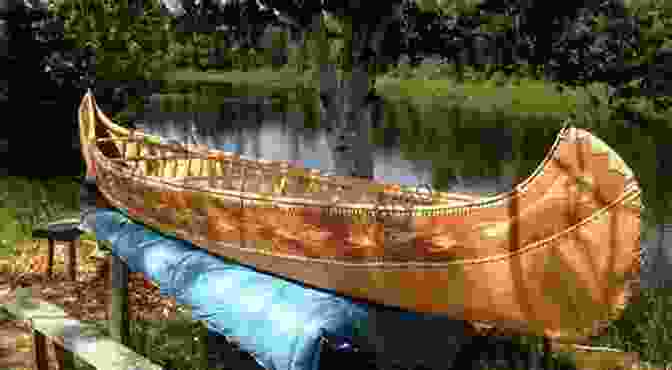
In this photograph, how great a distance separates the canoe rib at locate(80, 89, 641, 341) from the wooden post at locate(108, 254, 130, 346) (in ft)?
1.84

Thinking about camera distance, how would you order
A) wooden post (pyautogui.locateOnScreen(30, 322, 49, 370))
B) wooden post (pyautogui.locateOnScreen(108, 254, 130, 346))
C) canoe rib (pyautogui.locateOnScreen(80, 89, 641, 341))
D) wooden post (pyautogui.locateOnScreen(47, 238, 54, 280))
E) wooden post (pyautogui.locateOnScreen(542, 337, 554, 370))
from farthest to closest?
wooden post (pyautogui.locateOnScreen(47, 238, 54, 280))
wooden post (pyautogui.locateOnScreen(108, 254, 130, 346))
wooden post (pyautogui.locateOnScreen(542, 337, 554, 370))
wooden post (pyautogui.locateOnScreen(30, 322, 49, 370))
canoe rib (pyautogui.locateOnScreen(80, 89, 641, 341))

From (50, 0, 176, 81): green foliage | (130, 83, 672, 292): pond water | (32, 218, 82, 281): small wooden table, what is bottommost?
(130, 83, 672, 292): pond water

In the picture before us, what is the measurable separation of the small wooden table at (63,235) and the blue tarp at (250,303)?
4.59 ft

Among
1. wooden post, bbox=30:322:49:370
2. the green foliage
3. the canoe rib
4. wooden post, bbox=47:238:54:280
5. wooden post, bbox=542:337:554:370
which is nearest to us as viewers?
the canoe rib

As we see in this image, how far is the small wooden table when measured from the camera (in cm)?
740

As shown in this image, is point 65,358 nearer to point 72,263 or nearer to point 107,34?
point 72,263

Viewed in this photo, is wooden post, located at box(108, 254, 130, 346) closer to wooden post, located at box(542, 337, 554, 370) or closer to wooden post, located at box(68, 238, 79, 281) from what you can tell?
wooden post, located at box(68, 238, 79, 281)

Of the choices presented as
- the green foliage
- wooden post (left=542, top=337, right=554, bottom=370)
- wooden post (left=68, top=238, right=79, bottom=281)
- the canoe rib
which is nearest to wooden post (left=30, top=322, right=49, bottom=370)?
the canoe rib

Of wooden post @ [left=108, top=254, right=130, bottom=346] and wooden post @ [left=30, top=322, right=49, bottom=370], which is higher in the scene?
wooden post @ [left=30, top=322, right=49, bottom=370]

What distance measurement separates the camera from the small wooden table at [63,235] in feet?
24.3

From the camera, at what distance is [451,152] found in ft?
72.1

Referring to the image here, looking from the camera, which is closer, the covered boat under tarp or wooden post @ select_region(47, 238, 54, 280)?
the covered boat under tarp

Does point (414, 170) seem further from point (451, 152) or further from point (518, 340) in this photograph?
point (518, 340)

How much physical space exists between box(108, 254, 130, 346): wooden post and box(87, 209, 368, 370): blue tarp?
136 mm
